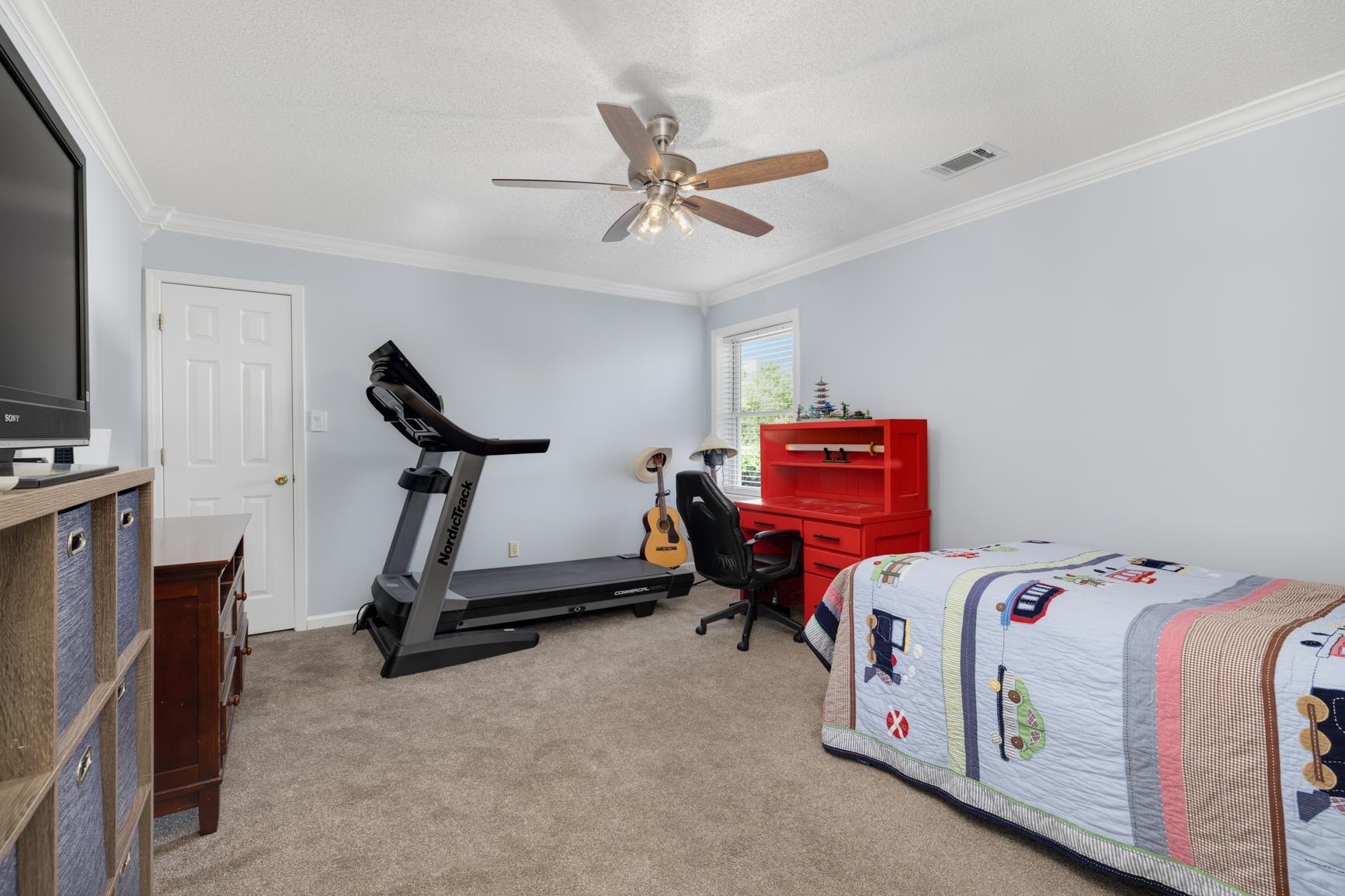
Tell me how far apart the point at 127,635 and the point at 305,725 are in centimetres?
155

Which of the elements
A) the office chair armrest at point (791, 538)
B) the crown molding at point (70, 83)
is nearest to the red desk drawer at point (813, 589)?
the office chair armrest at point (791, 538)

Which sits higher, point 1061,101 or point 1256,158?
point 1061,101

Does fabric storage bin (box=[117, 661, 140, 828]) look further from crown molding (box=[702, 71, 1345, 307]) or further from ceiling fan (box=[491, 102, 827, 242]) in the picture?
crown molding (box=[702, 71, 1345, 307])

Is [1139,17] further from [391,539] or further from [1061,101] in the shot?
[391,539]

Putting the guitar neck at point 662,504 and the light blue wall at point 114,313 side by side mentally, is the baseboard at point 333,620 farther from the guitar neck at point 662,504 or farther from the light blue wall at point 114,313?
the guitar neck at point 662,504

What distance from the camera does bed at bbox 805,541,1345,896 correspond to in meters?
1.33

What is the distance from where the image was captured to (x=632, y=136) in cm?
211

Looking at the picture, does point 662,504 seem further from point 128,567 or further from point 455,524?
point 128,567

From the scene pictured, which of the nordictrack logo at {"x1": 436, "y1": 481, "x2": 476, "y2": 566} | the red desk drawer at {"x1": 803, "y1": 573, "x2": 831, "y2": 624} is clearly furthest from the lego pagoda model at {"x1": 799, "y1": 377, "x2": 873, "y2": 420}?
the nordictrack logo at {"x1": 436, "y1": 481, "x2": 476, "y2": 566}

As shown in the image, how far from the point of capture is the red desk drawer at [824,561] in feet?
11.3

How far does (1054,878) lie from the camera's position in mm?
1625

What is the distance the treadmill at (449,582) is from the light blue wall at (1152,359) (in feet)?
6.73

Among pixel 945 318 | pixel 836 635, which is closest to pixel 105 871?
pixel 836 635

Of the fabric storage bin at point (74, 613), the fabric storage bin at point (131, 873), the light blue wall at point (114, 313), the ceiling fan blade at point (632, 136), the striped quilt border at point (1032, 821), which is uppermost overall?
the ceiling fan blade at point (632, 136)
